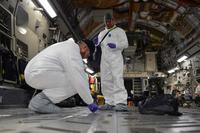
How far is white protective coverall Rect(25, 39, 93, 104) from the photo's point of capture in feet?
11.4

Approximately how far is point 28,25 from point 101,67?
258 centimetres

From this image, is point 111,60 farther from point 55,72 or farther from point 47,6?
point 47,6

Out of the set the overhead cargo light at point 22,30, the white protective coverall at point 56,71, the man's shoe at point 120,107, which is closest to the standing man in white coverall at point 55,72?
the white protective coverall at point 56,71

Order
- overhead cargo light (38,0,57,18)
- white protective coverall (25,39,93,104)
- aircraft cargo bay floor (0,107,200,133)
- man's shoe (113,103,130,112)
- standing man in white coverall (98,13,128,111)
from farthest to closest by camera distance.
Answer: overhead cargo light (38,0,57,18), standing man in white coverall (98,13,128,111), man's shoe (113,103,130,112), white protective coverall (25,39,93,104), aircraft cargo bay floor (0,107,200,133)

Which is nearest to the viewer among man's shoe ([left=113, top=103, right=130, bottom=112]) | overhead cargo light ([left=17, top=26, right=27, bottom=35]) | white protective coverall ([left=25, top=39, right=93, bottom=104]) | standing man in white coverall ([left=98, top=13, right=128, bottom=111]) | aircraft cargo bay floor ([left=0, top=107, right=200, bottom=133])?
aircraft cargo bay floor ([left=0, top=107, right=200, bottom=133])

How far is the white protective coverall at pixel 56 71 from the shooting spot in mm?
3488

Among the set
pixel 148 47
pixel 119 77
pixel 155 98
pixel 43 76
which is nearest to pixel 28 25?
pixel 119 77

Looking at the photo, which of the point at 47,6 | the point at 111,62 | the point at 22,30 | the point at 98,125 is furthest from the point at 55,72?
the point at 47,6

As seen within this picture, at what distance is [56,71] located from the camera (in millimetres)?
3658

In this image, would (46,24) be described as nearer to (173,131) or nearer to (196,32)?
(196,32)

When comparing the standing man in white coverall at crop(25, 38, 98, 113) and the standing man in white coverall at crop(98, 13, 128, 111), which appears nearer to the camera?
the standing man in white coverall at crop(25, 38, 98, 113)

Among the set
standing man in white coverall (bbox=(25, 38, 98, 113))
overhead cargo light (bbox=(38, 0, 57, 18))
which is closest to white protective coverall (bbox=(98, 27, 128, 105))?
standing man in white coverall (bbox=(25, 38, 98, 113))

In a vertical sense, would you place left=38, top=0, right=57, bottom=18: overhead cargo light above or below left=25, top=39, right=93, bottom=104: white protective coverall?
above

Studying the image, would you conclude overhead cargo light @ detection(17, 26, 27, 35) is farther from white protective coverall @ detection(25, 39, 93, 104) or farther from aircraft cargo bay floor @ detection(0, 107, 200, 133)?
aircraft cargo bay floor @ detection(0, 107, 200, 133)
